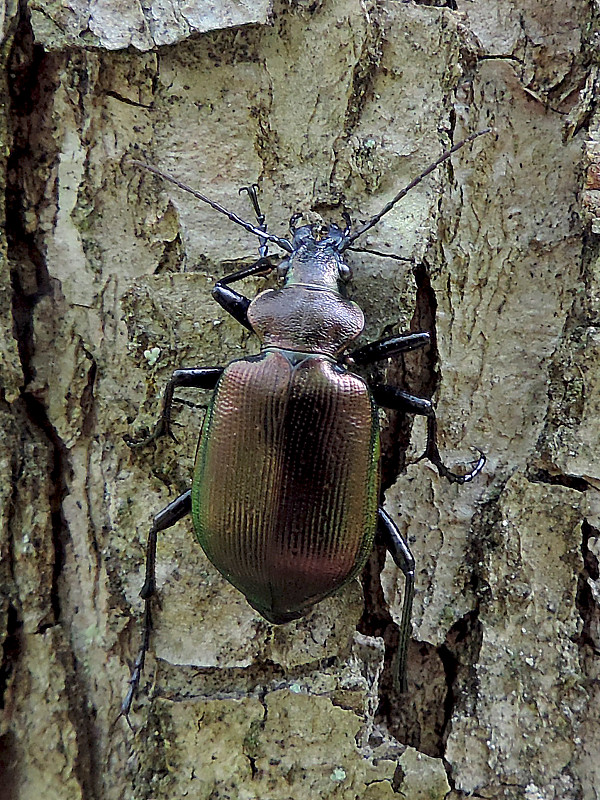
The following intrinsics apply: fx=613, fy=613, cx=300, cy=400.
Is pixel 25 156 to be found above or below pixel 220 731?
above

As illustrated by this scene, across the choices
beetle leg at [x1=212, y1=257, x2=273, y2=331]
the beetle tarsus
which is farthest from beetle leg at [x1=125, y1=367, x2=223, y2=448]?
the beetle tarsus

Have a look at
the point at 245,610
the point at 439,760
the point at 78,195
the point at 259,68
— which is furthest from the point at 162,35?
the point at 439,760

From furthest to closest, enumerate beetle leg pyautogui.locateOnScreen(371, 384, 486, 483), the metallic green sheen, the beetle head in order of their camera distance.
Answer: the beetle head < beetle leg pyautogui.locateOnScreen(371, 384, 486, 483) < the metallic green sheen

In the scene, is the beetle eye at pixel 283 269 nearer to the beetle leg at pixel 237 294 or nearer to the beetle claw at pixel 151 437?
the beetle leg at pixel 237 294

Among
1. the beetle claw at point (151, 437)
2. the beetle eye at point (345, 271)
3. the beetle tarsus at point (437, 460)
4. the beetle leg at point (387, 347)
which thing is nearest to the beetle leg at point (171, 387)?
the beetle claw at point (151, 437)

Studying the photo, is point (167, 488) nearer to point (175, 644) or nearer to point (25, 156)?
point (175, 644)

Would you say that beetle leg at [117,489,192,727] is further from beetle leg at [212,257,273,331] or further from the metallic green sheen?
beetle leg at [212,257,273,331]

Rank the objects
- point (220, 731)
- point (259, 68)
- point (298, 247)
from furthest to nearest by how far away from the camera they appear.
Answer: point (298, 247) → point (259, 68) → point (220, 731)
